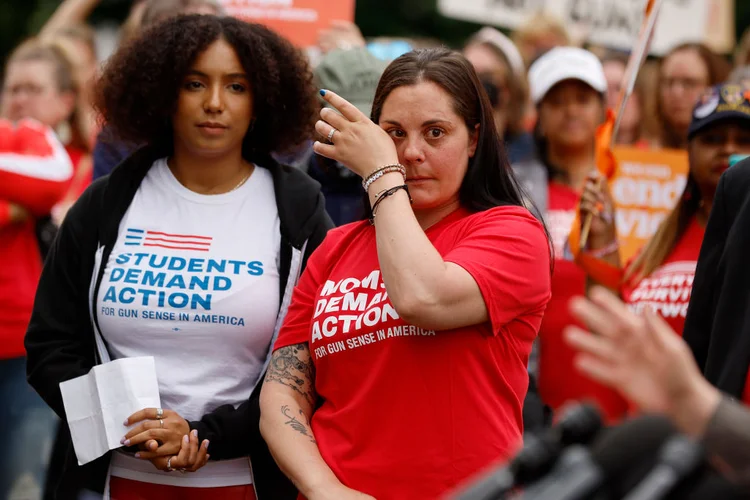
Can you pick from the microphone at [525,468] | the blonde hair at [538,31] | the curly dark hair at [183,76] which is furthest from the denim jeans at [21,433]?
the blonde hair at [538,31]

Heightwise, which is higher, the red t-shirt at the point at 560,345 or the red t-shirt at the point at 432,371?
the red t-shirt at the point at 432,371

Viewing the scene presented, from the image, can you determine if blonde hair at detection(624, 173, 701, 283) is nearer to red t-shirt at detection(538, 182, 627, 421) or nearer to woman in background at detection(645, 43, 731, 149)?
red t-shirt at detection(538, 182, 627, 421)

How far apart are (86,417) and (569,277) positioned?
104 inches

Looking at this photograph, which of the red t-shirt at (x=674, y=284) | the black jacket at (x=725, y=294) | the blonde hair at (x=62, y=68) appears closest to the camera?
the black jacket at (x=725, y=294)

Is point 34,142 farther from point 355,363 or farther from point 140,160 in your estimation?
point 355,363

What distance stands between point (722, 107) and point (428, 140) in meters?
1.98

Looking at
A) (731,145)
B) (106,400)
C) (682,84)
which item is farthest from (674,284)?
(682,84)

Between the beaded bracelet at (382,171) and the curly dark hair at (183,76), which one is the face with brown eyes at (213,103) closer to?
the curly dark hair at (183,76)

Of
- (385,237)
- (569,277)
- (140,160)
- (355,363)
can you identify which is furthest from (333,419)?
(569,277)

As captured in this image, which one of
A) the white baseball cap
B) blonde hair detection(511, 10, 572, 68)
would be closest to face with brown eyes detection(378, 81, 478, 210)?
the white baseball cap

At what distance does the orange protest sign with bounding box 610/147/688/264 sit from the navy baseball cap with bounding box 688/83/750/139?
123 cm

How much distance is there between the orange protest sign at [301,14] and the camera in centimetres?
657

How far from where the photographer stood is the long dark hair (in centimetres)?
338

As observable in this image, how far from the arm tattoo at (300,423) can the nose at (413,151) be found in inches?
31.1
